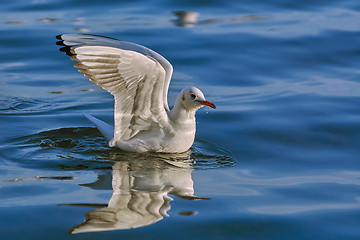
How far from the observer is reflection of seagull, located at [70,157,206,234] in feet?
17.9

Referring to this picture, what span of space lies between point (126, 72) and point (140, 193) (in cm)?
126

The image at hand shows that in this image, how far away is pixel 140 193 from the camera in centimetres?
612

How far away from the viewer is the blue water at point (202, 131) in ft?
18.4

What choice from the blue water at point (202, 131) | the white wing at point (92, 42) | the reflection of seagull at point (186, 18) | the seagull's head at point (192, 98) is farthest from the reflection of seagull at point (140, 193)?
the reflection of seagull at point (186, 18)

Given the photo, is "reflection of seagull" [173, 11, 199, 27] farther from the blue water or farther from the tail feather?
the tail feather

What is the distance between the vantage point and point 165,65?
673 cm

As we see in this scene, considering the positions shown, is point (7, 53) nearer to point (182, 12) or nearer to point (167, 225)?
point (182, 12)

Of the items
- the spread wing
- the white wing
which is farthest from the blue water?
the white wing

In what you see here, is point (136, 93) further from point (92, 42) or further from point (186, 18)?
point (186, 18)

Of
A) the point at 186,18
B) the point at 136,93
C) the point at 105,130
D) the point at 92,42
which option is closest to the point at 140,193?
the point at 136,93

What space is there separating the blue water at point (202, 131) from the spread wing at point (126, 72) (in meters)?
0.47

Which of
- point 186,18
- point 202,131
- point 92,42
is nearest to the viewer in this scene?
point 92,42

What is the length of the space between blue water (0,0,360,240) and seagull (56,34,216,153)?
0.19 meters

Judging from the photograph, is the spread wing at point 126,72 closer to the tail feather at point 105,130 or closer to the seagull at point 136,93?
the seagull at point 136,93
